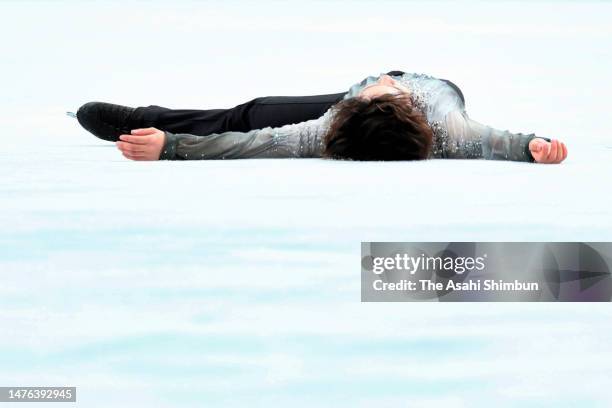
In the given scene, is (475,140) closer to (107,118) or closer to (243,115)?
(243,115)

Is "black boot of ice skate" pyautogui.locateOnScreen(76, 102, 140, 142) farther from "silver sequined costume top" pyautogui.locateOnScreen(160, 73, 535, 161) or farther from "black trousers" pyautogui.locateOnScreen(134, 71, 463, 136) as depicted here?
Result: "silver sequined costume top" pyautogui.locateOnScreen(160, 73, 535, 161)

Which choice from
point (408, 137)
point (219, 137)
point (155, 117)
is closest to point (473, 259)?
point (408, 137)

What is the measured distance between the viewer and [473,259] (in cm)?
140

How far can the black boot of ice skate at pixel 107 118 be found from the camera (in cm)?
244

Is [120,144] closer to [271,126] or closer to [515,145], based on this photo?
[271,126]

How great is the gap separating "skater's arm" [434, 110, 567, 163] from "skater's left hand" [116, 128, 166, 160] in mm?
583

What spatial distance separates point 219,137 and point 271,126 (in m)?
0.19

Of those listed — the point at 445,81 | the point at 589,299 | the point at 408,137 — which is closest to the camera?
the point at 589,299

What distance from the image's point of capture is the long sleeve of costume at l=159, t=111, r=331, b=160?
2152mm

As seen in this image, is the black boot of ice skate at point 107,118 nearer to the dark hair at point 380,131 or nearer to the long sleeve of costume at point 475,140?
the dark hair at point 380,131

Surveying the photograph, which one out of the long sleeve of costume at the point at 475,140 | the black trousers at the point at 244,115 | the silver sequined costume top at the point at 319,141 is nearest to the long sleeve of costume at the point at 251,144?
the silver sequined costume top at the point at 319,141

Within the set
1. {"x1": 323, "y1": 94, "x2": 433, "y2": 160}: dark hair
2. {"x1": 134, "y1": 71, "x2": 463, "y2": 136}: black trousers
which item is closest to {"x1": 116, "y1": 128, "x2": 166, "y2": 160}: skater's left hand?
{"x1": 134, "y1": 71, "x2": 463, "y2": 136}: black trousers

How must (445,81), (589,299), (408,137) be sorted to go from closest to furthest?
(589,299), (408,137), (445,81)

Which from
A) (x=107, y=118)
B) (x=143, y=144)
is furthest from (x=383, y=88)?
(x=107, y=118)
